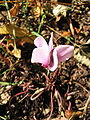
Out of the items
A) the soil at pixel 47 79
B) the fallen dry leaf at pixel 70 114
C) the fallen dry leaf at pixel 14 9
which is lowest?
the fallen dry leaf at pixel 70 114

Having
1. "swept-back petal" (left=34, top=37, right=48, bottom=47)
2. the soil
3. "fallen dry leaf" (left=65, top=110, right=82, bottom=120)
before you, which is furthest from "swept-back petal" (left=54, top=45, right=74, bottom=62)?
"fallen dry leaf" (left=65, top=110, right=82, bottom=120)

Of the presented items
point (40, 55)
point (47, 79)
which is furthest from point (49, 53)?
point (47, 79)

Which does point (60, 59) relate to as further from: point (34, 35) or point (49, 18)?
point (49, 18)

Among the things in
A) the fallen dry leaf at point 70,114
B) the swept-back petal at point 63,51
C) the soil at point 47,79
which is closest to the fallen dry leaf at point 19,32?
the soil at point 47,79

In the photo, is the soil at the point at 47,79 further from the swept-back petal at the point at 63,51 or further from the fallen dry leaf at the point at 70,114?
the swept-back petal at the point at 63,51

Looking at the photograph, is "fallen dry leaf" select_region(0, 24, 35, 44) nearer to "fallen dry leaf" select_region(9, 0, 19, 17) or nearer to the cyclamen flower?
"fallen dry leaf" select_region(9, 0, 19, 17)

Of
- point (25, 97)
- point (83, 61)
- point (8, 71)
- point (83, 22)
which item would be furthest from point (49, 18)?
point (25, 97)

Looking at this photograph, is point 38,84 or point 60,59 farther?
point 38,84
